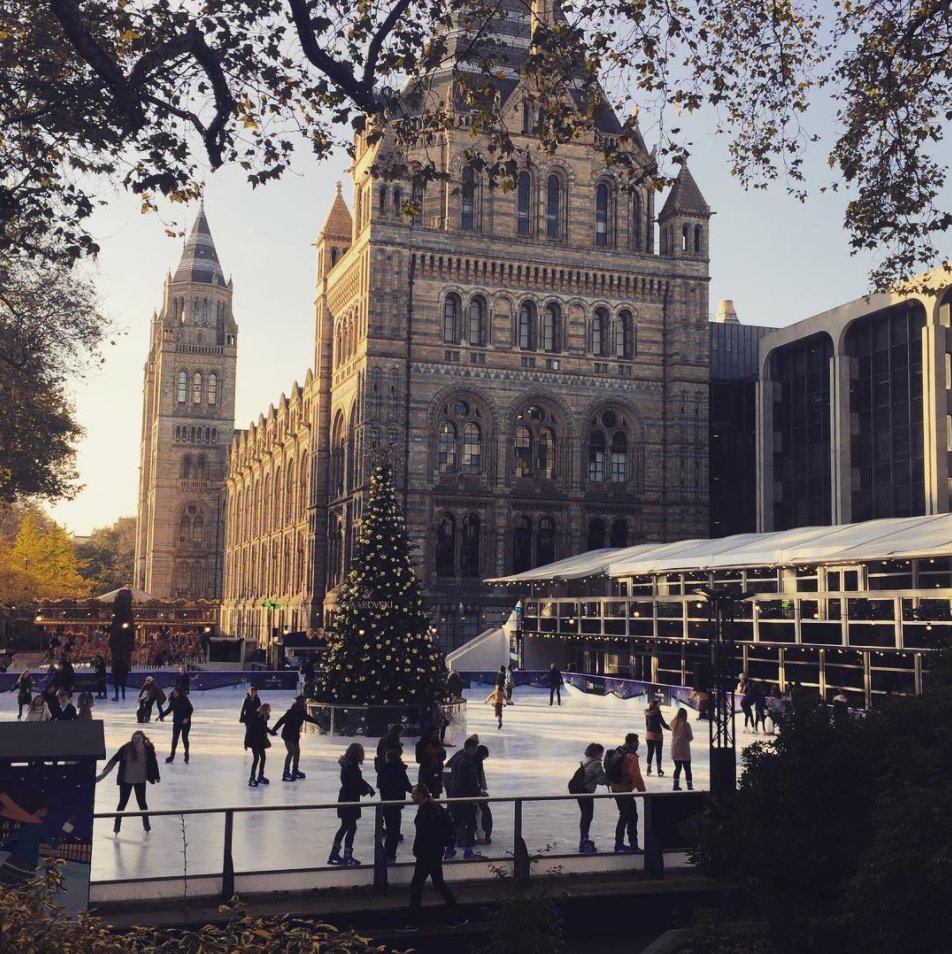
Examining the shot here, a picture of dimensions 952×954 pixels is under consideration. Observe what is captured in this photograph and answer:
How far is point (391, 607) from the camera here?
3047 centimetres

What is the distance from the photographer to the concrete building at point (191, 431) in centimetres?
11950

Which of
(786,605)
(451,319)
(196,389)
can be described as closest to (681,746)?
(786,605)

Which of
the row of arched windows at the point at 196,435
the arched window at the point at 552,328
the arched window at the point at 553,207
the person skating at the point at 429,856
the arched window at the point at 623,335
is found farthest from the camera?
the row of arched windows at the point at 196,435

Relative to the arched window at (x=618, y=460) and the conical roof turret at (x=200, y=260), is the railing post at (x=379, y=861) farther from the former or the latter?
the conical roof turret at (x=200, y=260)

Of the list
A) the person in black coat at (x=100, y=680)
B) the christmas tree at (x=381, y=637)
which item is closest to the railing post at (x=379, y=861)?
the christmas tree at (x=381, y=637)

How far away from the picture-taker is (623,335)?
60.9 metres

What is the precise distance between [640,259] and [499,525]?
15.4 metres

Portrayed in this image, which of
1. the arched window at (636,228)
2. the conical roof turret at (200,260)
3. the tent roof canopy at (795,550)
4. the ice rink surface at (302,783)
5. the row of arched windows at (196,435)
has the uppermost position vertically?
the conical roof turret at (200,260)

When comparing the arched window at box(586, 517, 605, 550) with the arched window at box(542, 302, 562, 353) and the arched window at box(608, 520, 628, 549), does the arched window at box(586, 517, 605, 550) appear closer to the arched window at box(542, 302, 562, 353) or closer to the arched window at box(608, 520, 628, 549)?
the arched window at box(608, 520, 628, 549)

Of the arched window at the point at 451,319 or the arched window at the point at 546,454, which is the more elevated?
the arched window at the point at 451,319

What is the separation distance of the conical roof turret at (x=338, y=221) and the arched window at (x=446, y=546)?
20957mm

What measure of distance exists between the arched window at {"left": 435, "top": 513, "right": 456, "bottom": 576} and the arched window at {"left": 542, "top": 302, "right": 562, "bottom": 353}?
9893 millimetres

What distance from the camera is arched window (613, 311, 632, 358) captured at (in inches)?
2379

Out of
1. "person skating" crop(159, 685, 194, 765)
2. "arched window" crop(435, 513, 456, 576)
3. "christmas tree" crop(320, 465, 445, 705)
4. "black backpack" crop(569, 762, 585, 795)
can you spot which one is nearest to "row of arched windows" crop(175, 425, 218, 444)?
"arched window" crop(435, 513, 456, 576)
